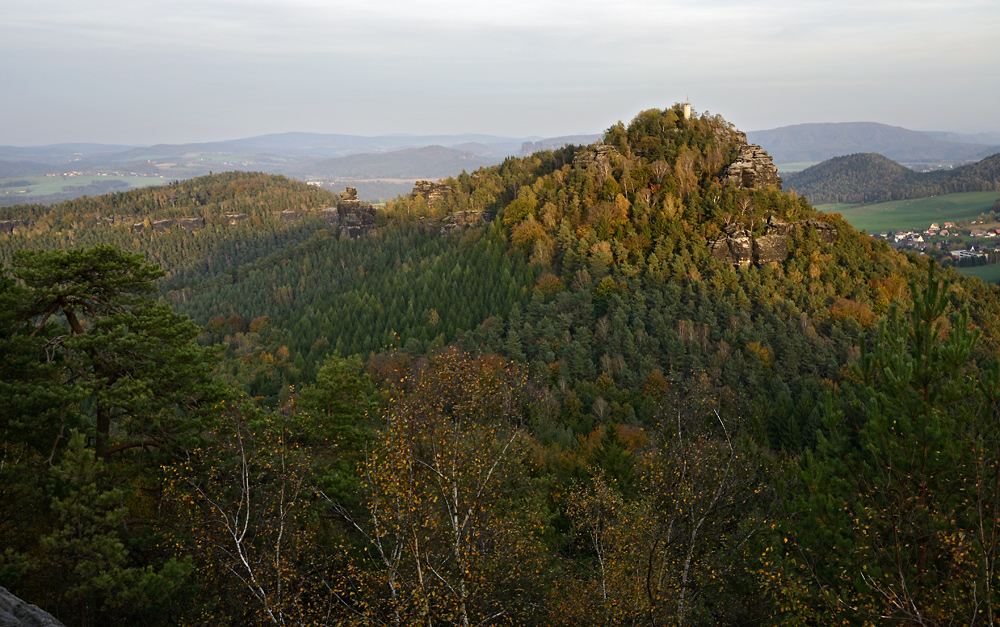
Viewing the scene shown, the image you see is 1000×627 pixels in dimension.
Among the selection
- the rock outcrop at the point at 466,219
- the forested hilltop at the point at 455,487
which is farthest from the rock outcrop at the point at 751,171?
the rock outcrop at the point at 466,219

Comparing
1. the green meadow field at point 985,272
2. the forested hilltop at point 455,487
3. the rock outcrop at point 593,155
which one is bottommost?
the green meadow field at point 985,272

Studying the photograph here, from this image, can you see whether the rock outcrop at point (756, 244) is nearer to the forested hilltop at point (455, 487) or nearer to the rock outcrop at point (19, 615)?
the forested hilltop at point (455, 487)

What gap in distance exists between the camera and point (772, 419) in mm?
54250

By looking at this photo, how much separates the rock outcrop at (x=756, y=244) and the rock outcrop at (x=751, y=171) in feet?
21.7

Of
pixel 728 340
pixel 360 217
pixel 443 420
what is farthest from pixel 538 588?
pixel 360 217

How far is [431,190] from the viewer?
411ft

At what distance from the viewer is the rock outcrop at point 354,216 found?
5056 inches

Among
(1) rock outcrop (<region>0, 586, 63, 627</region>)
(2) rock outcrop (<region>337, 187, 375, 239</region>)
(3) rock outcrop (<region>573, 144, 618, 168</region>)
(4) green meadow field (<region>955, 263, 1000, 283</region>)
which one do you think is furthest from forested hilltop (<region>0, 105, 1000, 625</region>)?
(4) green meadow field (<region>955, 263, 1000, 283</region>)

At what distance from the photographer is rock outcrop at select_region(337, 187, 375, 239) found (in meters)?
128

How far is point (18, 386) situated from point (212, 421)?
5314mm

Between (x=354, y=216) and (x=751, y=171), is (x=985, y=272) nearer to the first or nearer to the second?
(x=751, y=171)

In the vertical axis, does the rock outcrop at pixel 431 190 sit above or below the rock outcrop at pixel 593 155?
below

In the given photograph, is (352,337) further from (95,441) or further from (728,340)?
(95,441)

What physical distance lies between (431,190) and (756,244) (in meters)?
73.4
